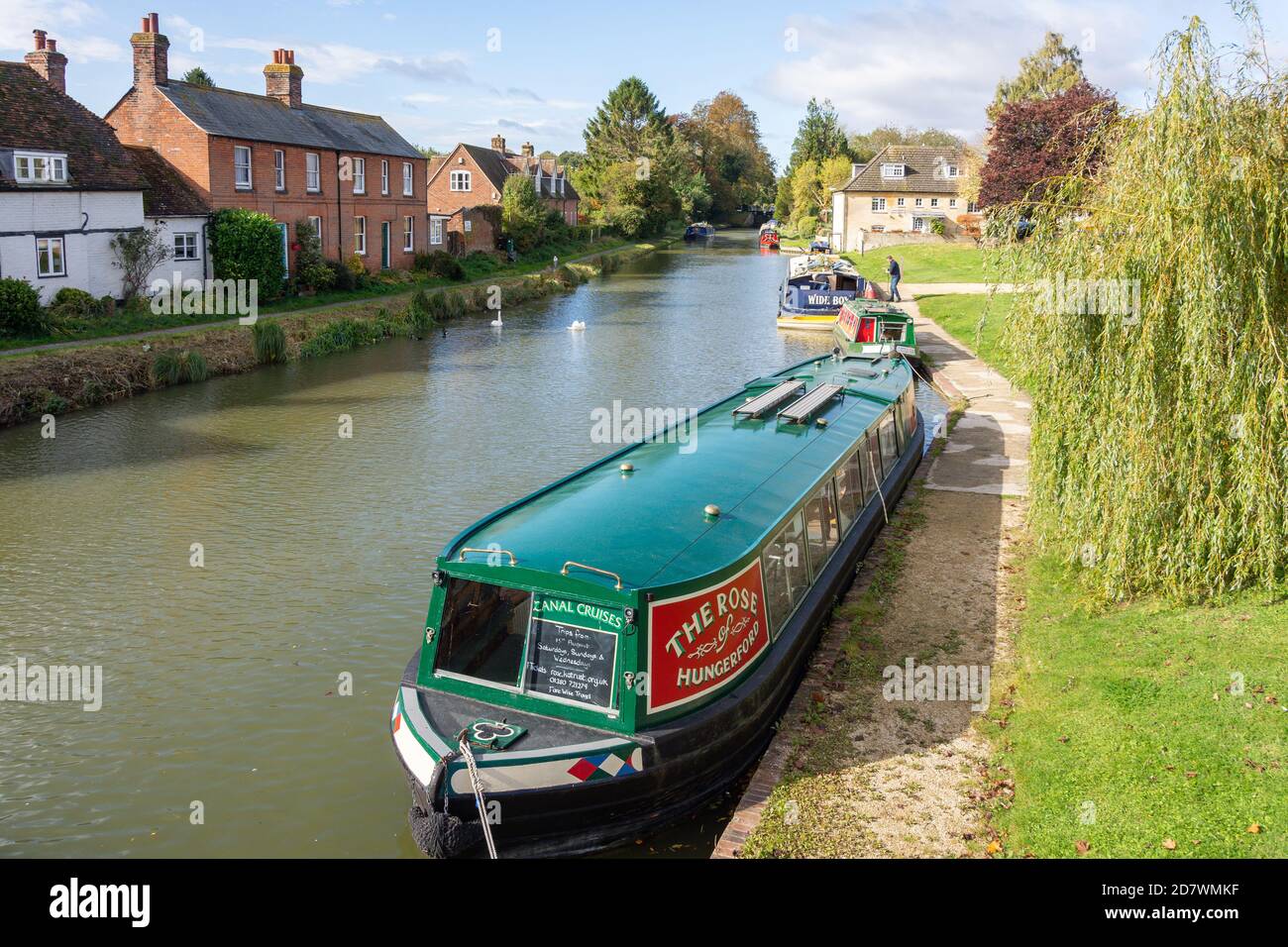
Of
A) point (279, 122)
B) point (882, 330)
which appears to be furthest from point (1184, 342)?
point (279, 122)

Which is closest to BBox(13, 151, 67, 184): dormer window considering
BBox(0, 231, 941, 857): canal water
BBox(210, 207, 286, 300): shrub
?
BBox(210, 207, 286, 300): shrub

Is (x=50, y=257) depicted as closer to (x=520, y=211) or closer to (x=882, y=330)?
(x=882, y=330)

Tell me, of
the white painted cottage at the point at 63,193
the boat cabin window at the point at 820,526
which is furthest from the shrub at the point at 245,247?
the boat cabin window at the point at 820,526

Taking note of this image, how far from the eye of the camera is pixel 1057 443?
36.8ft

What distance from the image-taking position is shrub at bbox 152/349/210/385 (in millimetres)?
24047

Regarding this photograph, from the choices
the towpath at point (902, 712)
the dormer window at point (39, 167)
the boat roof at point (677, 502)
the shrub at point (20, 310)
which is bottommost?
the towpath at point (902, 712)

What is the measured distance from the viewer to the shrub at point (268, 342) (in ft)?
89.4

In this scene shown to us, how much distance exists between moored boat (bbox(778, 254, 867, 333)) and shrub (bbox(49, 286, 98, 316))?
20249 mm

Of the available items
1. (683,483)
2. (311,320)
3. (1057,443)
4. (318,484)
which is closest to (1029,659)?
(1057,443)

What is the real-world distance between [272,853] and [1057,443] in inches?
334

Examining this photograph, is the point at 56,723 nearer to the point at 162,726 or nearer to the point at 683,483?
the point at 162,726

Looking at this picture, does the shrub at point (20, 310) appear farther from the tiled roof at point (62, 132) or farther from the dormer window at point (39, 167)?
the tiled roof at point (62, 132)

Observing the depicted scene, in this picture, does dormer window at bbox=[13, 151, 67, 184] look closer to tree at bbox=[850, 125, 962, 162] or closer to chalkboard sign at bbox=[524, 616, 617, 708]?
chalkboard sign at bbox=[524, 616, 617, 708]

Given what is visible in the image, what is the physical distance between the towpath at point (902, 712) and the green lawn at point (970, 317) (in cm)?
1172
